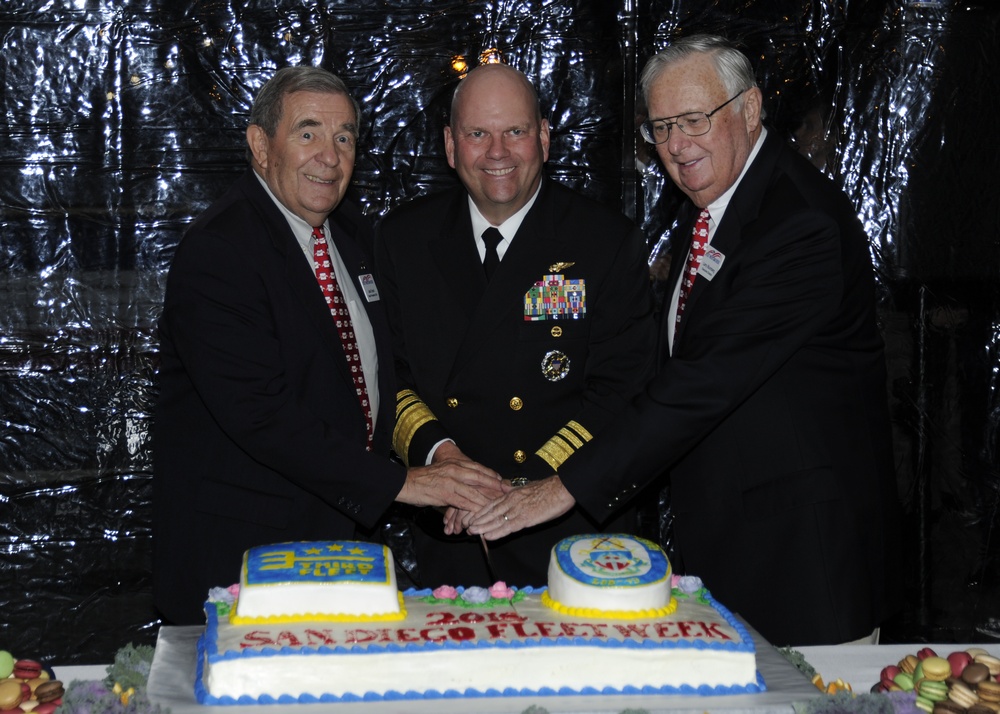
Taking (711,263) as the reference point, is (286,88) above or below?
above

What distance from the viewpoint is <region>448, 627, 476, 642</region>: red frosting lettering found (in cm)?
182

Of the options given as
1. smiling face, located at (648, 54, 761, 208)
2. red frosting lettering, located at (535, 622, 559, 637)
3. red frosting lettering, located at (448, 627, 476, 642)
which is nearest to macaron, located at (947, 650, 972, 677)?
red frosting lettering, located at (535, 622, 559, 637)

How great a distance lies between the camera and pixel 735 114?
2625 mm

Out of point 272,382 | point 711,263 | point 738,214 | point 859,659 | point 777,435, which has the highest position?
point 738,214

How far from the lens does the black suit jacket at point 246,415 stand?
257 centimetres

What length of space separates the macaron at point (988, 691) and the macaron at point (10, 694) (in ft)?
5.14

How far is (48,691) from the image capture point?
1.77m

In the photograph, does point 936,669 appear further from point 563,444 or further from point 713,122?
point 713,122

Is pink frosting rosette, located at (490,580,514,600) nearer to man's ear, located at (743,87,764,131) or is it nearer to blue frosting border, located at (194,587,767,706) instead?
blue frosting border, located at (194,587,767,706)

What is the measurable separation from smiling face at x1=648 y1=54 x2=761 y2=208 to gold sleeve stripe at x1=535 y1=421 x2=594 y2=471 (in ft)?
2.24

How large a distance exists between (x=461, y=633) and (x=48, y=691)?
0.67 metres

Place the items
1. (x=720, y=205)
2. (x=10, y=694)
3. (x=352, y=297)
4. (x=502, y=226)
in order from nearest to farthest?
(x=10, y=694) < (x=720, y=205) < (x=352, y=297) < (x=502, y=226)

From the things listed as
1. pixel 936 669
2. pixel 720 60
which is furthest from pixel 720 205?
pixel 936 669

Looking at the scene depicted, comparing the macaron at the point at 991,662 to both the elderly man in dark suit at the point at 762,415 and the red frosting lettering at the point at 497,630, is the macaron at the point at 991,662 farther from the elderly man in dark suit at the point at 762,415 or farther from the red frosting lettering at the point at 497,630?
the red frosting lettering at the point at 497,630
